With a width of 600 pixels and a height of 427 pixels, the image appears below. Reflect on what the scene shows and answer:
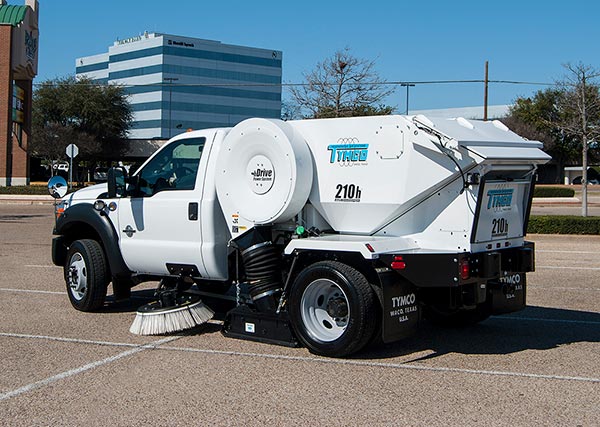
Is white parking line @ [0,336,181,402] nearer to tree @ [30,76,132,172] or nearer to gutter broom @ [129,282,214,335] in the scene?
gutter broom @ [129,282,214,335]

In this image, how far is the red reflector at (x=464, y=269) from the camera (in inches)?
278

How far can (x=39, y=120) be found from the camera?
7169 cm

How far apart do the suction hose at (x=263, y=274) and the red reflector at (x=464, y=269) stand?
1.98 meters

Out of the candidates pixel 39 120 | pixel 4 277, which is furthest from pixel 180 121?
pixel 4 277

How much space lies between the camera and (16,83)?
57.8 m

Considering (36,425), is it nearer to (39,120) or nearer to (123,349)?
(123,349)

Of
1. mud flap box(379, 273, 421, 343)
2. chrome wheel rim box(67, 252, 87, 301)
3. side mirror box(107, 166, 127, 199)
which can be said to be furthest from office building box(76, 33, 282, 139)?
mud flap box(379, 273, 421, 343)

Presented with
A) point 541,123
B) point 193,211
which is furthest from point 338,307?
point 541,123

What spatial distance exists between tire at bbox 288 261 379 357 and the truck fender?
2894 mm

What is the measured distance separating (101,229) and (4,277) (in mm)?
4362

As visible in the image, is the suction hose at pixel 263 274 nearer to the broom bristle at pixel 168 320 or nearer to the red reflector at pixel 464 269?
the broom bristle at pixel 168 320

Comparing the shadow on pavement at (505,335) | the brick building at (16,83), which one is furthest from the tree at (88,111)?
the shadow on pavement at (505,335)

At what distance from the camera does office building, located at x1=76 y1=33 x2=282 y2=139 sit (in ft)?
442

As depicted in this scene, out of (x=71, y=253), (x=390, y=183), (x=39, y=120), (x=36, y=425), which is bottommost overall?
(x=36, y=425)
